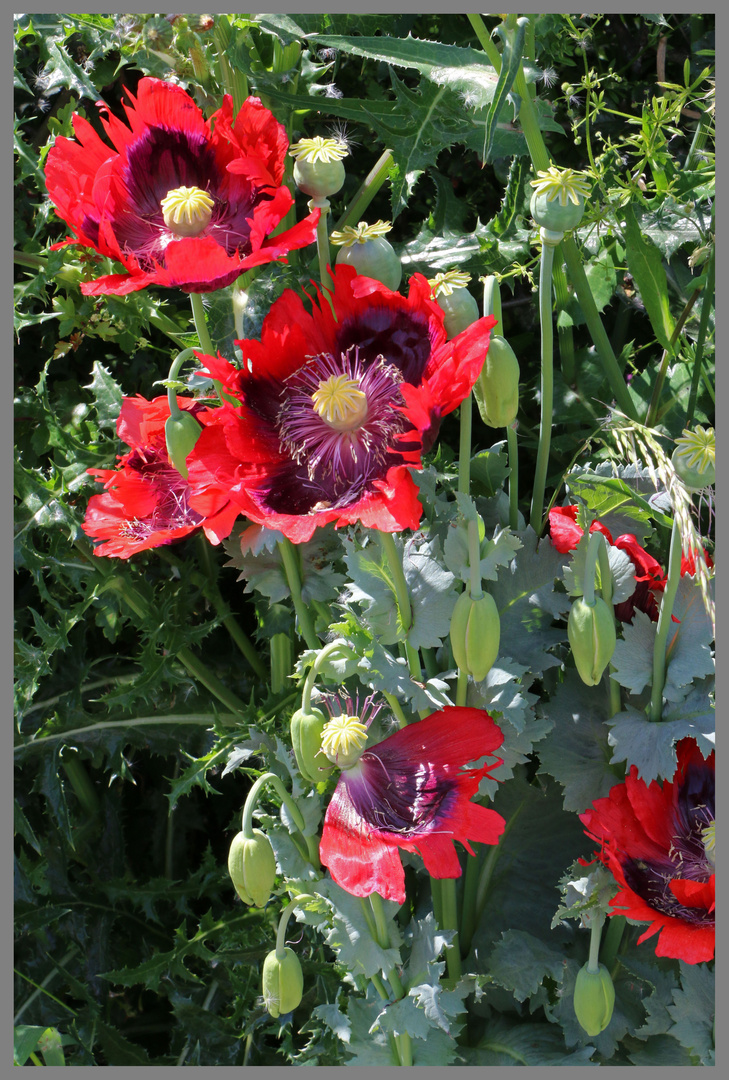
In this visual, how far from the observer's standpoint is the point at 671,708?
649mm

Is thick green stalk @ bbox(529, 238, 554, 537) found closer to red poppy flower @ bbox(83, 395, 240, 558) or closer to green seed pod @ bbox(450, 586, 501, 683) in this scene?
green seed pod @ bbox(450, 586, 501, 683)

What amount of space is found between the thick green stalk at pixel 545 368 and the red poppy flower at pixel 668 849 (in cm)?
20

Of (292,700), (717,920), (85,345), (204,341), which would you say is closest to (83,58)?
(85,345)

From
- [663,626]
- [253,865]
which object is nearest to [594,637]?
[663,626]

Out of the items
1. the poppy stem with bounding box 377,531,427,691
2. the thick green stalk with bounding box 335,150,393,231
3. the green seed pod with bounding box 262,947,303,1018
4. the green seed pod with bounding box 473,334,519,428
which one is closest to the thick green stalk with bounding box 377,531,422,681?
the poppy stem with bounding box 377,531,427,691

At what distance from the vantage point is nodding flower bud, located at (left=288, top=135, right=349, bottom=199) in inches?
24.6

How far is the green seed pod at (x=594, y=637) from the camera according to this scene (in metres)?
0.58

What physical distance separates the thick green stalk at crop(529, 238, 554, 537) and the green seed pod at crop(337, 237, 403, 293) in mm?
97

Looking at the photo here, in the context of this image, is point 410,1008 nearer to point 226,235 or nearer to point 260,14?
point 226,235

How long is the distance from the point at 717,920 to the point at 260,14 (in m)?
0.74

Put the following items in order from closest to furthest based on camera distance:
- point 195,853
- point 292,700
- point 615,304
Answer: point 292,700
point 615,304
point 195,853

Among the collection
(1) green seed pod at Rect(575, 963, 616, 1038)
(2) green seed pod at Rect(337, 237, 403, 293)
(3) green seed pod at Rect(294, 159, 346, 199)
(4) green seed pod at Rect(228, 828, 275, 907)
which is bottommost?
(1) green seed pod at Rect(575, 963, 616, 1038)

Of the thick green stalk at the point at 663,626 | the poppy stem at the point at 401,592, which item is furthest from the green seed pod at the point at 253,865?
the thick green stalk at the point at 663,626

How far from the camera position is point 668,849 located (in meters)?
0.66
